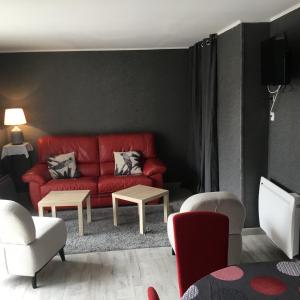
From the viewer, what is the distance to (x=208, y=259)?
1.97 m

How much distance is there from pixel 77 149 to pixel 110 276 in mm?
2572

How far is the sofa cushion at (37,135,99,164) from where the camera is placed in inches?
207

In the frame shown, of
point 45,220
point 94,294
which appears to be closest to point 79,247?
point 45,220

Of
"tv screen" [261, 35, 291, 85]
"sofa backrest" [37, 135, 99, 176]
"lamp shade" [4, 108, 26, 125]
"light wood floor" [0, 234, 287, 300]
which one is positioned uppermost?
"tv screen" [261, 35, 291, 85]

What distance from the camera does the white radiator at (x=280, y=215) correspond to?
9.79ft

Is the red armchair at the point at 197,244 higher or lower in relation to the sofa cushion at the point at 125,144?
lower

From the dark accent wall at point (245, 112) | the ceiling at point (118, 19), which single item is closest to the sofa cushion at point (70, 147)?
the ceiling at point (118, 19)

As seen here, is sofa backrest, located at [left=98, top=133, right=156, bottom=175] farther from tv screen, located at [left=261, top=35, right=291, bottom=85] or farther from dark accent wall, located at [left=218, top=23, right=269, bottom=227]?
tv screen, located at [left=261, top=35, right=291, bottom=85]

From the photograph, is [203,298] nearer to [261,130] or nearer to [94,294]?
[94,294]

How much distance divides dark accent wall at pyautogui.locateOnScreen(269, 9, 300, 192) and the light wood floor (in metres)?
0.81

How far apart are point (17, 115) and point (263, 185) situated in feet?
11.7

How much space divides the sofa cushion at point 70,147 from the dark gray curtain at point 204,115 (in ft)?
5.08

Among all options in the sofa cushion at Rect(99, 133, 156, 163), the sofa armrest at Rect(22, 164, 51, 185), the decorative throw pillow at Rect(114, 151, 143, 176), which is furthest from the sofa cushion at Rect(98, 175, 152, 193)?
the sofa armrest at Rect(22, 164, 51, 185)

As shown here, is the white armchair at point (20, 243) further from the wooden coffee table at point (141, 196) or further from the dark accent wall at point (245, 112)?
the dark accent wall at point (245, 112)
